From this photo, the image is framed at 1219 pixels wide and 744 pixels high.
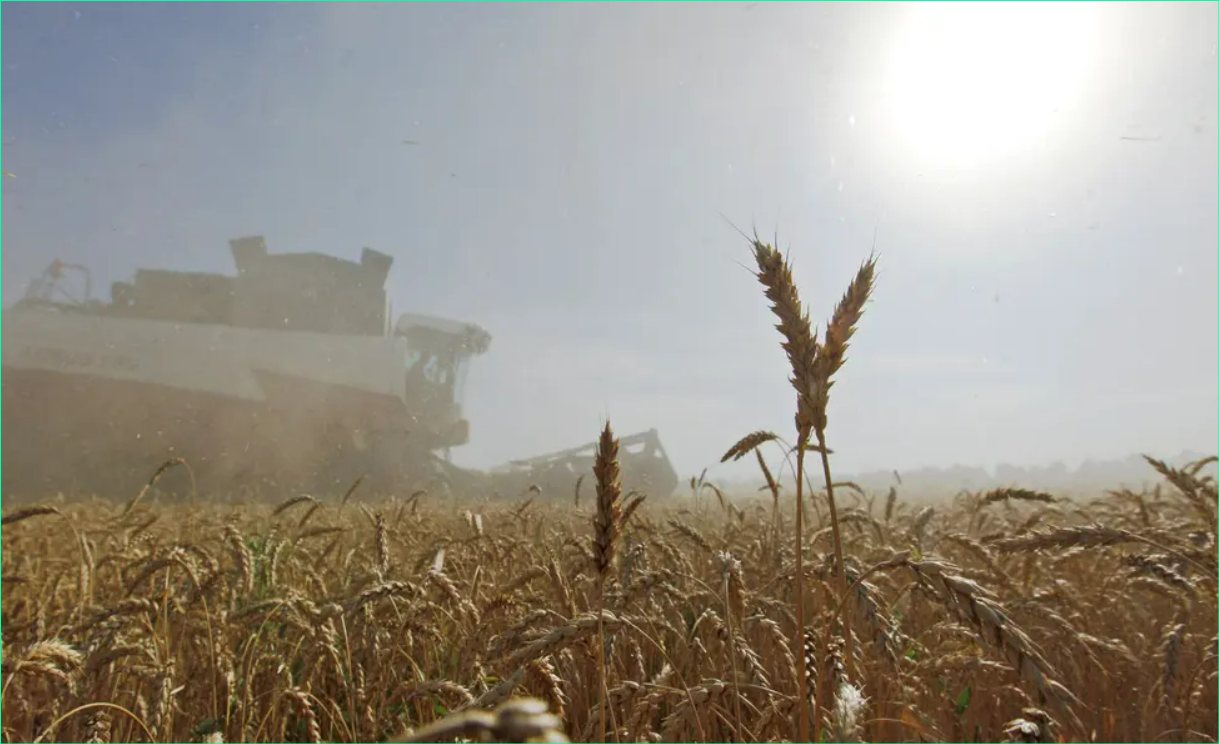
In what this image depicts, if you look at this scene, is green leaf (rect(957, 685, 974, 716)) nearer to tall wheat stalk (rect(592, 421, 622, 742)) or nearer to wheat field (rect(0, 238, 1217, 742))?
wheat field (rect(0, 238, 1217, 742))

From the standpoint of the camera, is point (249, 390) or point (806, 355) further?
point (249, 390)

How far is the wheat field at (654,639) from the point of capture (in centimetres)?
118

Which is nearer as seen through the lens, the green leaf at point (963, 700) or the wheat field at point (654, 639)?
the wheat field at point (654, 639)

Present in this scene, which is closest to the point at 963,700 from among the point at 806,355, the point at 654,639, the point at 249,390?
the point at 654,639

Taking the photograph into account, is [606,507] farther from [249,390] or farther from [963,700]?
[249,390]

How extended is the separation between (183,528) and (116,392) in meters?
15.7

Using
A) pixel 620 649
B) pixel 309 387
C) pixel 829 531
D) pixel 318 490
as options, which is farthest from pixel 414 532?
pixel 309 387

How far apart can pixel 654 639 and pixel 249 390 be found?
19.9 metres

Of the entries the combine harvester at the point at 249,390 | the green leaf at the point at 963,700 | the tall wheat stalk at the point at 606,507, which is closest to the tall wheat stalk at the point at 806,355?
the tall wheat stalk at the point at 606,507

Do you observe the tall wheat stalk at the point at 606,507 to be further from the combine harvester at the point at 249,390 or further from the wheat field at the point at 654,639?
the combine harvester at the point at 249,390

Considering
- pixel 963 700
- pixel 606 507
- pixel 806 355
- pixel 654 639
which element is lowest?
pixel 963 700

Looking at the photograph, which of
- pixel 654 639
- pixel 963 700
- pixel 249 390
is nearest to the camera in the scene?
pixel 654 639

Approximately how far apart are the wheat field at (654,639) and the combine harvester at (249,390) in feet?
38.3

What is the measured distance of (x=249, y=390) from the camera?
1875 centimetres
